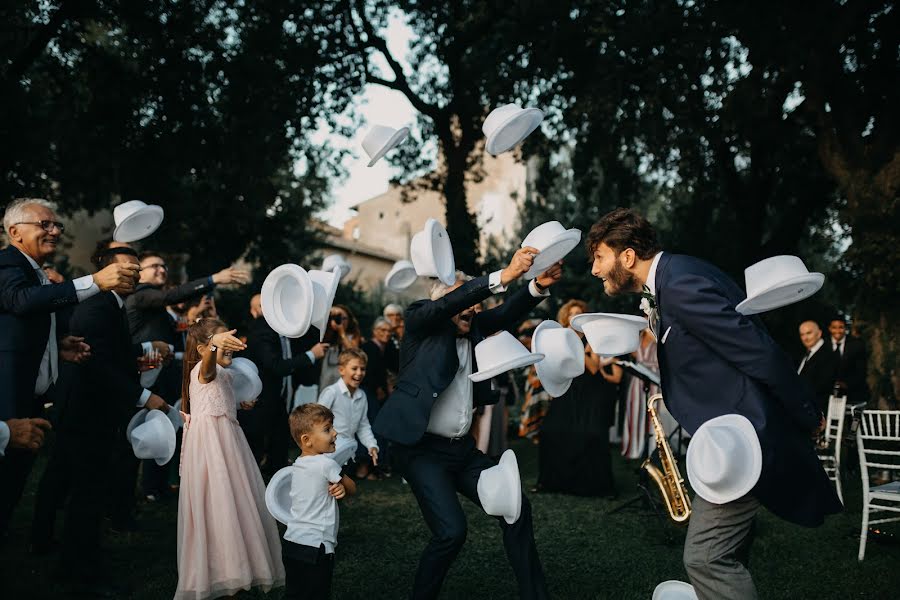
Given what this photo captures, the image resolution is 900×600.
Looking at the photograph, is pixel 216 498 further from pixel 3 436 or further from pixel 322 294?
pixel 3 436

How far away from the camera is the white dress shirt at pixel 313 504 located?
4246 mm

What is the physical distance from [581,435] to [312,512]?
18.8ft

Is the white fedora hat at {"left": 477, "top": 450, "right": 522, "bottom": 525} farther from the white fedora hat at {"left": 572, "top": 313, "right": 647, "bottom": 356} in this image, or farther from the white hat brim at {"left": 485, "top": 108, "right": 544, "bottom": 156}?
the white hat brim at {"left": 485, "top": 108, "right": 544, "bottom": 156}

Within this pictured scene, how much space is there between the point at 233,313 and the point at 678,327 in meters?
19.8

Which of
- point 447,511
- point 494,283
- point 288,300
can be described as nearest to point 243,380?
point 288,300

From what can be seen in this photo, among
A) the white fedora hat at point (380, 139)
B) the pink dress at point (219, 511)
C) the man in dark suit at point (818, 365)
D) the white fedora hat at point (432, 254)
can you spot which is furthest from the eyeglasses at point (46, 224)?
the man in dark suit at point (818, 365)

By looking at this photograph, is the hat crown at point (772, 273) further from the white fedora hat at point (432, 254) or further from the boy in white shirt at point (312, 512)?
the boy in white shirt at point (312, 512)

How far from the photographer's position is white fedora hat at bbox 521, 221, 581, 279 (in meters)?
4.05

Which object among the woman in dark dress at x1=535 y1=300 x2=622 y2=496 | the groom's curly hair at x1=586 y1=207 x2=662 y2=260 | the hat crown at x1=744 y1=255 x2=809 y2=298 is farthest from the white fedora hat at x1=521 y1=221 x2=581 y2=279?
the woman in dark dress at x1=535 y1=300 x2=622 y2=496

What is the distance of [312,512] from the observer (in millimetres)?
4289

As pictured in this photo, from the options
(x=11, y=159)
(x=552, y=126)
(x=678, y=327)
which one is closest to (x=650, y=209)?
(x=552, y=126)

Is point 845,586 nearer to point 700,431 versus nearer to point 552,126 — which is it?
point 700,431

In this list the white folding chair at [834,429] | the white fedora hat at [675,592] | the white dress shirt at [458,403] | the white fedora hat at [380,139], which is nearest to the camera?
the white fedora hat at [675,592]

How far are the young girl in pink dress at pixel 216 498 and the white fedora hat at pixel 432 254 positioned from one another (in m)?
1.16
